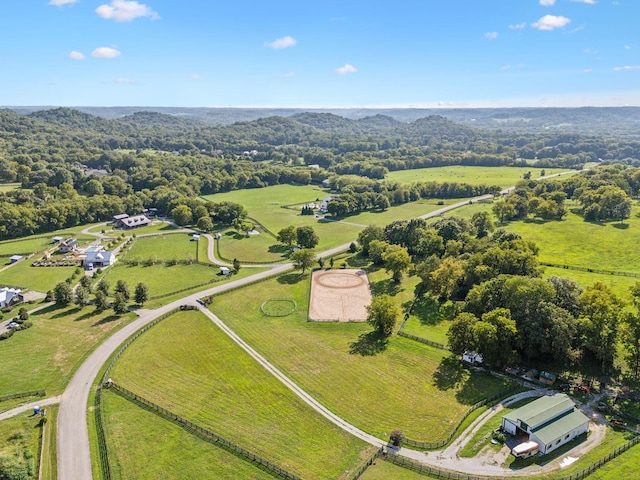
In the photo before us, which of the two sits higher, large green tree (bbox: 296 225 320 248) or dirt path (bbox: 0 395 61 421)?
large green tree (bbox: 296 225 320 248)

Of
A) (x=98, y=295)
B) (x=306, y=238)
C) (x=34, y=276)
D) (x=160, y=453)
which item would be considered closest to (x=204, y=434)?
(x=160, y=453)

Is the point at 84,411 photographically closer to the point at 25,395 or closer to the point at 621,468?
the point at 25,395

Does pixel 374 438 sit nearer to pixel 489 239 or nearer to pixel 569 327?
pixel 569 327

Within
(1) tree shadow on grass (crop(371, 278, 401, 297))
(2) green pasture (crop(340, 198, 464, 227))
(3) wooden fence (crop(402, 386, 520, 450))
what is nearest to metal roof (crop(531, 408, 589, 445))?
(3) wooden fence (crop(402, 386, 520, 450))

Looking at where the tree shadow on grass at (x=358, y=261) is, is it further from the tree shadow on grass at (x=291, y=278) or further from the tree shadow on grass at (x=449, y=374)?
the tree shadow on grass at (x=449, y=374)

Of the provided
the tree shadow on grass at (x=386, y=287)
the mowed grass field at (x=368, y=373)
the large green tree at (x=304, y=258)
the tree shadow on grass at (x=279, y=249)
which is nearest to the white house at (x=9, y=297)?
the mowed grass field at (x=368, y=373)

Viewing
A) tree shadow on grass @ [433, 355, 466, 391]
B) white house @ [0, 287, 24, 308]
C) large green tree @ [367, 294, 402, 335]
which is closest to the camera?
tree shadow on grass @ [433, 355, 466, 391]

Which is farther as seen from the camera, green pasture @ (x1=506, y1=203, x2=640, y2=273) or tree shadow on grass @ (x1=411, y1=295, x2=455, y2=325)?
green pasture @ (x1=506, y1=203, x2=640, y2=273)

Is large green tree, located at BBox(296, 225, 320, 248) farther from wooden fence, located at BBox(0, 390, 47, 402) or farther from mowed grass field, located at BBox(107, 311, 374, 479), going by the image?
wooden fence, located at BBox(0, 390, 47, 402)
